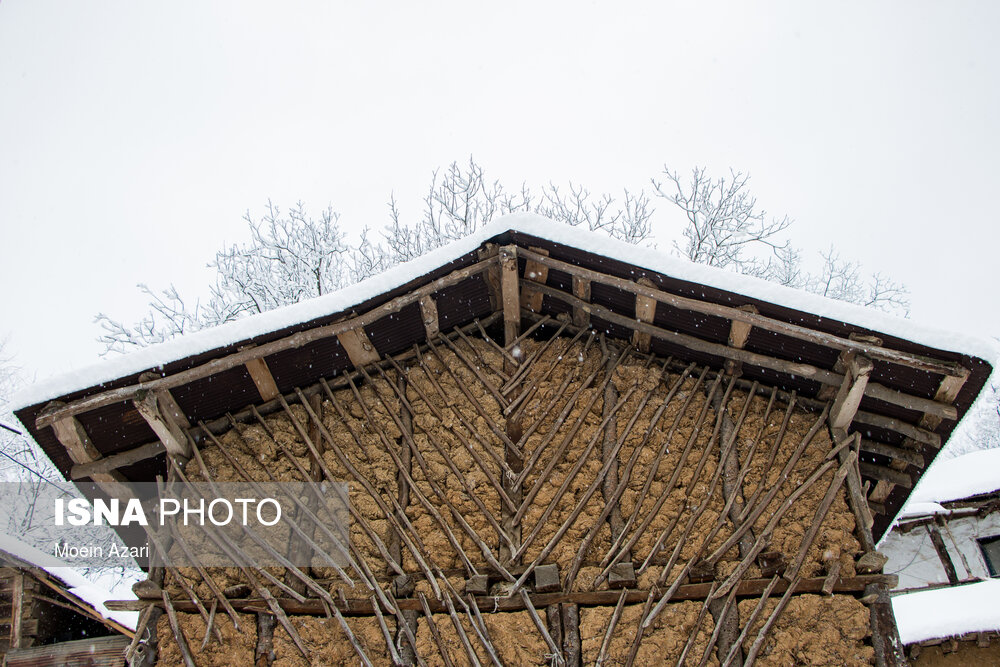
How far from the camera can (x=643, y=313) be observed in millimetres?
5324

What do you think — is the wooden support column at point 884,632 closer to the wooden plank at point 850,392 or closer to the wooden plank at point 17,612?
the wooden plank at point 850,392

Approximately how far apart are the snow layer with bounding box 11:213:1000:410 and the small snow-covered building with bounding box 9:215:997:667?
2cm

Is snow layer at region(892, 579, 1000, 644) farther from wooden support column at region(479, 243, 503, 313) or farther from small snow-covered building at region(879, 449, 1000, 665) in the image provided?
wooden support column at region(479, 243, 503, 313)

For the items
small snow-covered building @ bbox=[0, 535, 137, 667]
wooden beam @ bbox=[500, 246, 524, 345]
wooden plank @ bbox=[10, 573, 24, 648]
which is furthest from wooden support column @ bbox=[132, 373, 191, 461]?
wooden plank @ bbox=[10, 573, 24, 648]

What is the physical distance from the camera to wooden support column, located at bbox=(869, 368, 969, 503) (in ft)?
14.4

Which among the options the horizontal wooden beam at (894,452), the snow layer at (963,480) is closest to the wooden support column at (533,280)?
the horizontal wooden beam at (894,452)

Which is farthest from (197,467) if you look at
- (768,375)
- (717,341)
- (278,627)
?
(768,375)

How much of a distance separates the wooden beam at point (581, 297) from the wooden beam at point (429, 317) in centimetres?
117

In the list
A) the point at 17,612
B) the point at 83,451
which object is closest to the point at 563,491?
the point at 83,451

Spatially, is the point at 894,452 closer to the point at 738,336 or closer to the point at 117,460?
the point at 738,336

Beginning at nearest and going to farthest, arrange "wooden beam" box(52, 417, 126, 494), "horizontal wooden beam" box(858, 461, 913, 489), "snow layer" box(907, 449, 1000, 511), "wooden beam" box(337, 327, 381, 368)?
1. "wooden beam" box(52, 417, 126, 494)
2. "horizontal wooden beam" box(858, 461, 913, 489)
3. "wooden beam" box(337, 327, 381, 368)
4. "snow layer" box(907, 449, 1000, 511)

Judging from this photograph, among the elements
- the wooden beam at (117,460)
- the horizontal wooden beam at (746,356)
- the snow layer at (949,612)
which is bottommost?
the snow layer at (949,612)

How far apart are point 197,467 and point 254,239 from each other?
12.5m

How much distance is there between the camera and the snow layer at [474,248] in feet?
14.3
